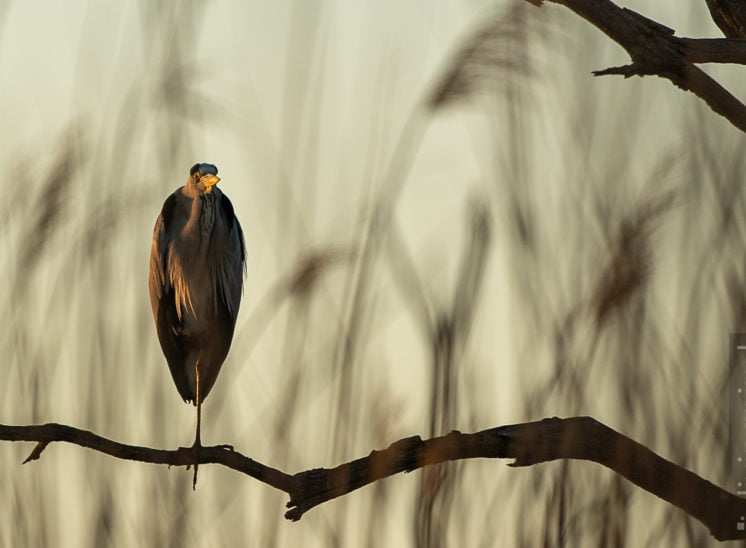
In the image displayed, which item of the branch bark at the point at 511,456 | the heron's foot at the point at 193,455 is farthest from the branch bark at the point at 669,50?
the heron's foot at the point at 193,455

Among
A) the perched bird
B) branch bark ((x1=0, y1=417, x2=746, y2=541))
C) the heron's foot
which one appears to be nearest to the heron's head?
the perched bird

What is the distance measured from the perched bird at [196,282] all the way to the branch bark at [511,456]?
1.45 meters

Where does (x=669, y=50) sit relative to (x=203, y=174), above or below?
below

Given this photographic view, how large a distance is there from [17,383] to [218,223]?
136cm

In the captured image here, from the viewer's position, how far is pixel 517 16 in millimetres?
1676

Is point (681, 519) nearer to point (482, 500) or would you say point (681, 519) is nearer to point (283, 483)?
point (482, 500)

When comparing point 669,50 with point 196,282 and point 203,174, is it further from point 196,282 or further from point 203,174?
point 196,282

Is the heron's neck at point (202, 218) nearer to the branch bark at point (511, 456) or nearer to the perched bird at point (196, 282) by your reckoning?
the perched bird at point (196, 282)

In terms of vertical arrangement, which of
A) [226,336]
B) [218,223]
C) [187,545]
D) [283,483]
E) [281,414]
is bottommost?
[187,545]

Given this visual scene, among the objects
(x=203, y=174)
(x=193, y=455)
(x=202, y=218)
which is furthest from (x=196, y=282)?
(x=193, y=455)

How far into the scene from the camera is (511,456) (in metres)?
1.47

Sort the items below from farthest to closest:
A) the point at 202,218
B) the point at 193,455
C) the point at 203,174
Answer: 1. the point at 202,218
2. the point at 203,174
3. the point at 193,455

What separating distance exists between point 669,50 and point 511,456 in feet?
2.49

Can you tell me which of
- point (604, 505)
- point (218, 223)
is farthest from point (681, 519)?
point (218, 223)
